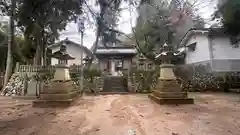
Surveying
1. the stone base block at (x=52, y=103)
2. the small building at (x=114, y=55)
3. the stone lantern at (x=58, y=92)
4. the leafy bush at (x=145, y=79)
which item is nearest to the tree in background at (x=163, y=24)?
the small building at (x=114, y=55)

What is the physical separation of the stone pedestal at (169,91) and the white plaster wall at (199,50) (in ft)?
28.0

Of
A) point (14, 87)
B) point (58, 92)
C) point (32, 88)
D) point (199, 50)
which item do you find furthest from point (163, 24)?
point (14, 87)

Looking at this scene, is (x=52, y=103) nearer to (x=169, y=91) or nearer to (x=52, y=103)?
(x=52, y=103)

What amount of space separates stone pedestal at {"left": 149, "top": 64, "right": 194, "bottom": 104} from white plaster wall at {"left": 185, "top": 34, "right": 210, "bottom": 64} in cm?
853

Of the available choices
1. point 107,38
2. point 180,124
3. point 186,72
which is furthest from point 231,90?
point 180,124

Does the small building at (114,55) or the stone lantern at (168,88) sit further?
the small building at (114,55)

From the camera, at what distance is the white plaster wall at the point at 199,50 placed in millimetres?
→ 16203

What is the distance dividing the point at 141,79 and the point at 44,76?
6.67 meters

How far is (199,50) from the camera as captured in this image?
17297 millimetres

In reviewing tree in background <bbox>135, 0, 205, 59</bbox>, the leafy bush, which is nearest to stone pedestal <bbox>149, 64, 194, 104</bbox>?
the leafy bush

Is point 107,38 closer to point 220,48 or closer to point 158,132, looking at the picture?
point 220,48

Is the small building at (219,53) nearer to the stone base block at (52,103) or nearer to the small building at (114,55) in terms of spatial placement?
the small building at (114,55)

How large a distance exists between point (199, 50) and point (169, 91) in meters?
10.2

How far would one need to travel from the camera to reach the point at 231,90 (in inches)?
567
